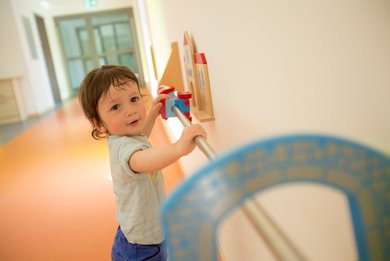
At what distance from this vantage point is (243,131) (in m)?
0.80

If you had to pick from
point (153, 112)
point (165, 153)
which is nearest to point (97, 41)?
point (153, 112)

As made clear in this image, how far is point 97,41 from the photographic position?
1021 centimetres

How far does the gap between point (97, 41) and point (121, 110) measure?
32.9 ft

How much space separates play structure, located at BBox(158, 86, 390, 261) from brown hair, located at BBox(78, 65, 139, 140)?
2.45ft

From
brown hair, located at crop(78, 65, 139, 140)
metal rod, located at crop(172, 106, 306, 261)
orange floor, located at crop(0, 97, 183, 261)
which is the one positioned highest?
brown hair, located at crop(78, 65, 139, 140)

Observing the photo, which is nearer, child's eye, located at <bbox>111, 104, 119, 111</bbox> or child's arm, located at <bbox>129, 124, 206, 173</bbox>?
child's arm, located at <bbox>129, 124, 206, 173</bbox>

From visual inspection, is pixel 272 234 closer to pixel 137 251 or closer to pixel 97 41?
pixel 137 251

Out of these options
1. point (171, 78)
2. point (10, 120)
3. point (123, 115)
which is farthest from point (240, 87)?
point (10, 120)

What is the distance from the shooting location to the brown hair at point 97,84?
37.9 inches

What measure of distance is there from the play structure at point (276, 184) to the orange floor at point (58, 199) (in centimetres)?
155

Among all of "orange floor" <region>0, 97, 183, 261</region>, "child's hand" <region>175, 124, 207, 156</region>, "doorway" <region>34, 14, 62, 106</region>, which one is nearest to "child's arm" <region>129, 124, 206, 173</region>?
"child's hand" <region>175, 124, 207, 156</region>

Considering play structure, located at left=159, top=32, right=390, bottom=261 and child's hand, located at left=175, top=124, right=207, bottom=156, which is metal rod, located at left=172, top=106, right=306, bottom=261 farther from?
child's hand, located at left=175, top=124, right=207, bottom=156

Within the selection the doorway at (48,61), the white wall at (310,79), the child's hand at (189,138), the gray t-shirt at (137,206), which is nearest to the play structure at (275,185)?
the white wall at (310,79)

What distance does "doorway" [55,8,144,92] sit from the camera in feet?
32.3
